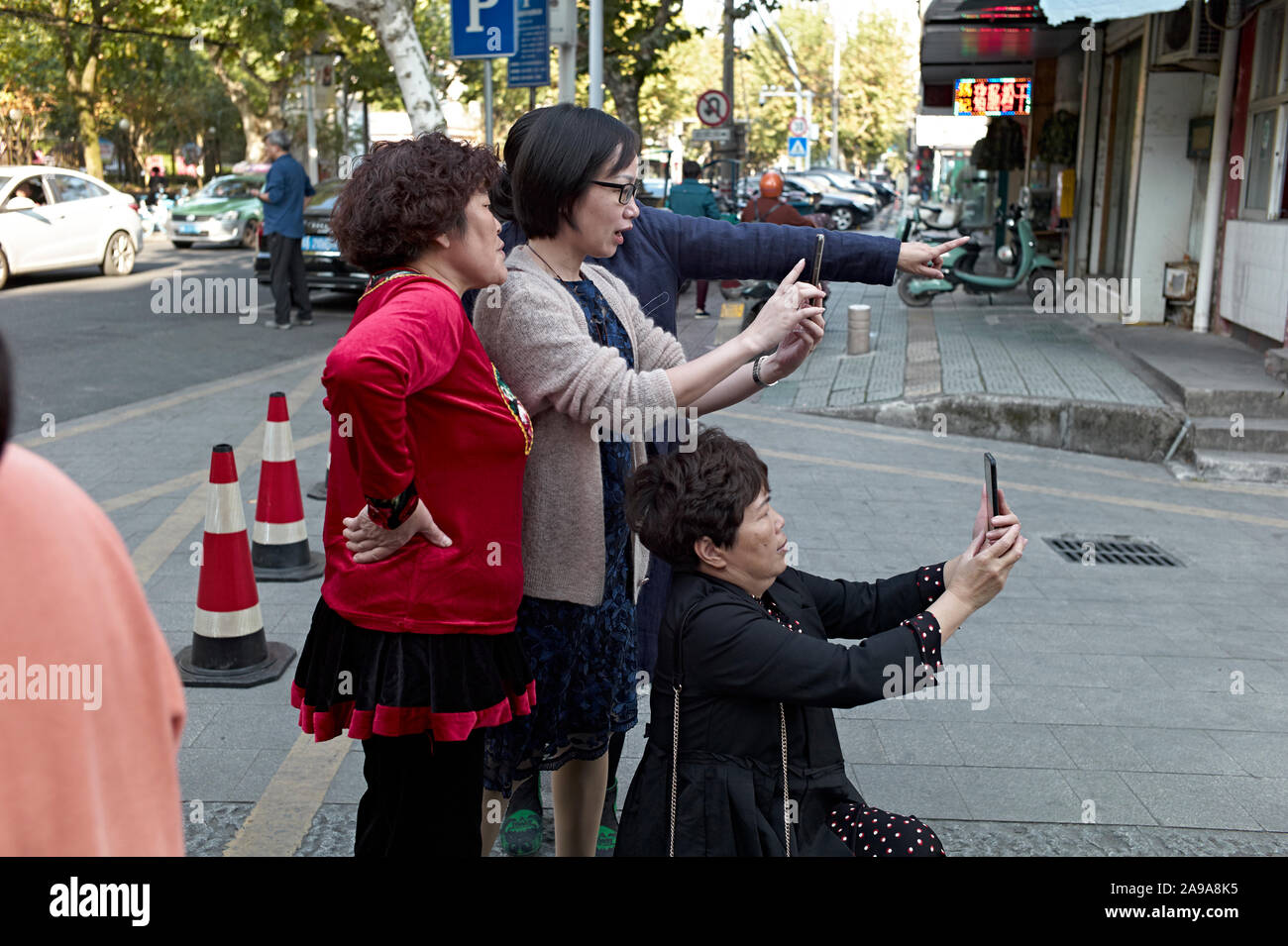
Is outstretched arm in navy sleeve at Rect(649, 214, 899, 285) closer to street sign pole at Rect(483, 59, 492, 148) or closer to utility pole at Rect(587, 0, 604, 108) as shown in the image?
street sign pole at Rect(483, 59, 492, 148)

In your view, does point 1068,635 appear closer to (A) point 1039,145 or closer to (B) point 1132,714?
(B) point 1132,714

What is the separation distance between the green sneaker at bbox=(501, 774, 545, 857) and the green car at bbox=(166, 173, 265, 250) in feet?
75.1

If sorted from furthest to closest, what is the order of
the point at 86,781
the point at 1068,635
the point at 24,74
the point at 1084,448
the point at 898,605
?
1. the point at 24,74
2. the point at 1084,448
3. the point at 1068,635
4. the point at 898,605
5. the point at 86,781

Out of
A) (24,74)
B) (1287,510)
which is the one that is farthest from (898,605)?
(24,74)

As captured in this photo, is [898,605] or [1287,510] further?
[1287,510]

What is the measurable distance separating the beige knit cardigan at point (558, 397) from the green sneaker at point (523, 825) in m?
0.82

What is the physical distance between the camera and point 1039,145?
57.2ft

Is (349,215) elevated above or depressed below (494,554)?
above

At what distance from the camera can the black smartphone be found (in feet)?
7.35

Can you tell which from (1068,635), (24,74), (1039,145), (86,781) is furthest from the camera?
(24,74)

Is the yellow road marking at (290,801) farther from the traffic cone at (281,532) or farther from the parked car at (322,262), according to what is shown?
the parked car at (322,262)

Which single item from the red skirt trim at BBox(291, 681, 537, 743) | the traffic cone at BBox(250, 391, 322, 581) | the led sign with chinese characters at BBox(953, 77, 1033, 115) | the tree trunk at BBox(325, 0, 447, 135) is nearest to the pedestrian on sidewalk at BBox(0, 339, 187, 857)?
the red skirt trim at BBox(291, 681, 537, 743)

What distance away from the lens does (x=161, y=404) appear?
9250 mm

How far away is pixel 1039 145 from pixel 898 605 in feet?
53.1
